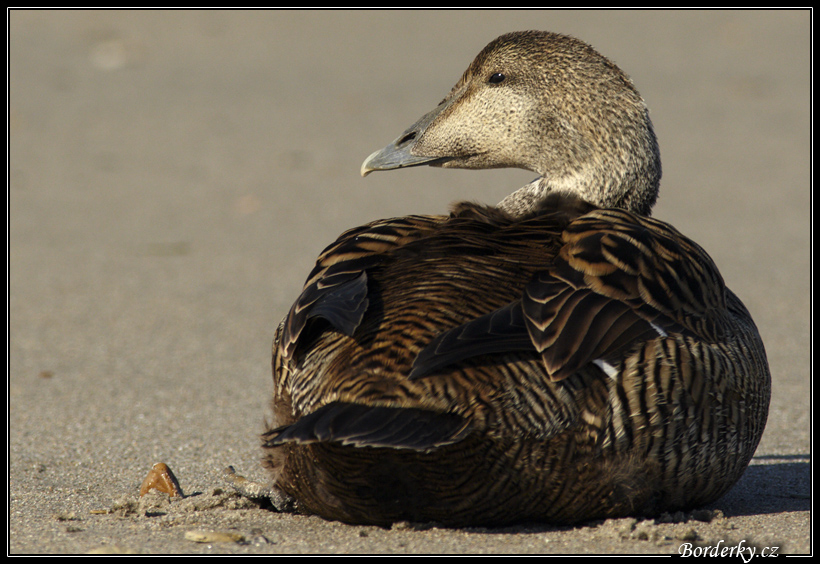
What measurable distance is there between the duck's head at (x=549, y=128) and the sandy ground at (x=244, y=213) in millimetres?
1488

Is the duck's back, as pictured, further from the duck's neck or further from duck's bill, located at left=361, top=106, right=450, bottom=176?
duck's bill, located at left=361, top=106, right=450, bottom=176

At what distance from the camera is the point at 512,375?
3.33m

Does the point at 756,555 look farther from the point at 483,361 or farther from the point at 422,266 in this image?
the point at 422,266

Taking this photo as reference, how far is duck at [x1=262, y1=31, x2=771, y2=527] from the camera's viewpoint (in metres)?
3.27

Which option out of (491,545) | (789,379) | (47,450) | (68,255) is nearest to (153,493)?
(47,450)

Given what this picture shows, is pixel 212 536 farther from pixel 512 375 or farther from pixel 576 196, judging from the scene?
pixel 576 196

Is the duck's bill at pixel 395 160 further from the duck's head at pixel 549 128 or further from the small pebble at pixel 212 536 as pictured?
the small pebble at pixel 212 536

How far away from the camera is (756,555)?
348cm

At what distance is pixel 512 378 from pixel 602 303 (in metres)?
0.45

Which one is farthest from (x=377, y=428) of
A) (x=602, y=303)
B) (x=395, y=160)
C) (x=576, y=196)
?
(x=395, y=160)

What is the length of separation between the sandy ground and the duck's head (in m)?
1.49

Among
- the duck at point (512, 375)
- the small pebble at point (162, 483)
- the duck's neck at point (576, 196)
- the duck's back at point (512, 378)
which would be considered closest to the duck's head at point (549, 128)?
the duck's neck at point (576, 196)

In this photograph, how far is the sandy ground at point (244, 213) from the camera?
3.97m

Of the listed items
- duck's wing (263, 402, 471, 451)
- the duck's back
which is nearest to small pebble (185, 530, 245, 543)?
the duck's back
